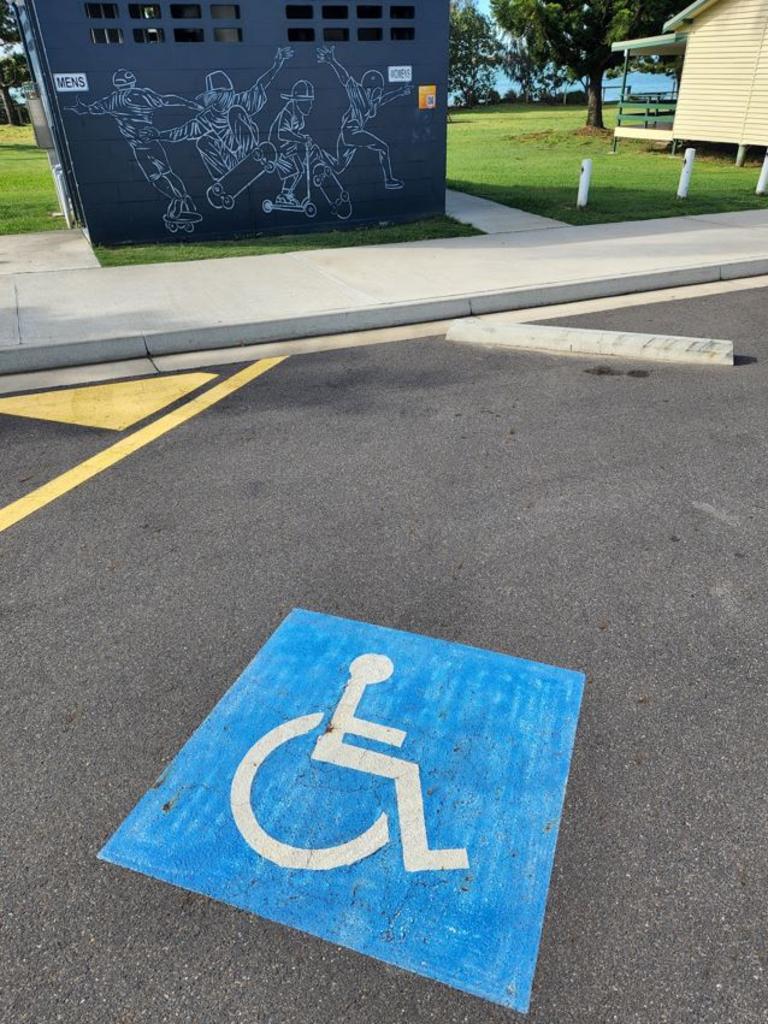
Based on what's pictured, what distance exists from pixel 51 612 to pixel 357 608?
140 cm

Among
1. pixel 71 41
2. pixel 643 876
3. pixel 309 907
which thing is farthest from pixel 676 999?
pixel 71 41

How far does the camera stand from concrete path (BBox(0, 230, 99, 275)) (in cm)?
922

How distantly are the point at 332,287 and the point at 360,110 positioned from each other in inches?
170

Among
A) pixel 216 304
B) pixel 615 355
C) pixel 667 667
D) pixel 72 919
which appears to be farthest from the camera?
pixel 216 304

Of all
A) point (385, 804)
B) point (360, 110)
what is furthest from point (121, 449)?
point (360, 110)

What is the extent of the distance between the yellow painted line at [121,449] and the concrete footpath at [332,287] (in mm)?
1089

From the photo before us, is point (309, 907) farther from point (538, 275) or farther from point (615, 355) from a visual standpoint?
point (538, 275)

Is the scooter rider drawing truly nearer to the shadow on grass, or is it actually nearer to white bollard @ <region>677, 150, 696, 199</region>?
the shadow on grass

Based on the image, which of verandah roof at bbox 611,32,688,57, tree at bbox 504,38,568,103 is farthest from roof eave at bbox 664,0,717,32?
Result: tree at bbox 504,38,568,103

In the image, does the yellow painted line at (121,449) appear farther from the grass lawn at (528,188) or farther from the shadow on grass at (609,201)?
the shadow on grass at (609,201)

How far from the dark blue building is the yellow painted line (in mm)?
5592

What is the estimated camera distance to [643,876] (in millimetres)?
2088

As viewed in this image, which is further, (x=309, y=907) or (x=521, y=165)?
(x=521, y=165)

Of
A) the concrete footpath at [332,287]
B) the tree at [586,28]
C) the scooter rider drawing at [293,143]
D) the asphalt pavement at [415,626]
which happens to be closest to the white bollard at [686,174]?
the concrete footpath at [332,287]
